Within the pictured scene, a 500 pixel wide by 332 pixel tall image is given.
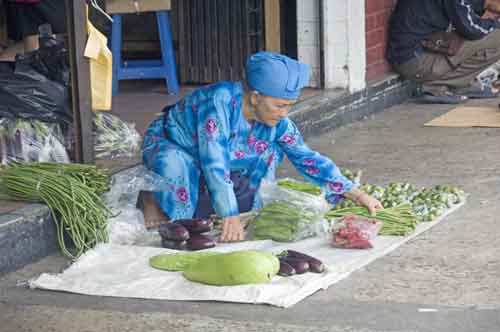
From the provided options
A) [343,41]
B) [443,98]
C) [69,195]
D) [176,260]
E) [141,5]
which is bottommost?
[443,98]

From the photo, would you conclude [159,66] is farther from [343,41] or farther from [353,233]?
[353,233]

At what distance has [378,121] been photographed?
29.8ft

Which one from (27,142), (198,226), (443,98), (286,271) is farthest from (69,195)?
(443,98)

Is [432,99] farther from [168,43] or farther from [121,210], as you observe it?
[121,210]

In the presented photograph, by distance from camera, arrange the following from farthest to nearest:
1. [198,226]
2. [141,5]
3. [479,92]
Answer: [479,92], [141,5], [198,226]

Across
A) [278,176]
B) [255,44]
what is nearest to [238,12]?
[255,44]

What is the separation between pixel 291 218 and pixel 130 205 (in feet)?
2.87

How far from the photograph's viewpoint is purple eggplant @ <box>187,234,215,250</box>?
530cm

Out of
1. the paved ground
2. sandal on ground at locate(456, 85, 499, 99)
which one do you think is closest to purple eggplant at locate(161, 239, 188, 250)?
the paved ground

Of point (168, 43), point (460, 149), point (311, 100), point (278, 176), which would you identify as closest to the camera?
point (278, 176)

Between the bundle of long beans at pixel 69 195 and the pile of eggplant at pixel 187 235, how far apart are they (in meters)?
0.30

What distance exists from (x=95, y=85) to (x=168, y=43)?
2675mm

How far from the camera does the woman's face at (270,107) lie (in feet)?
17.8

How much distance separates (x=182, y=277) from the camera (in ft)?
16.0
